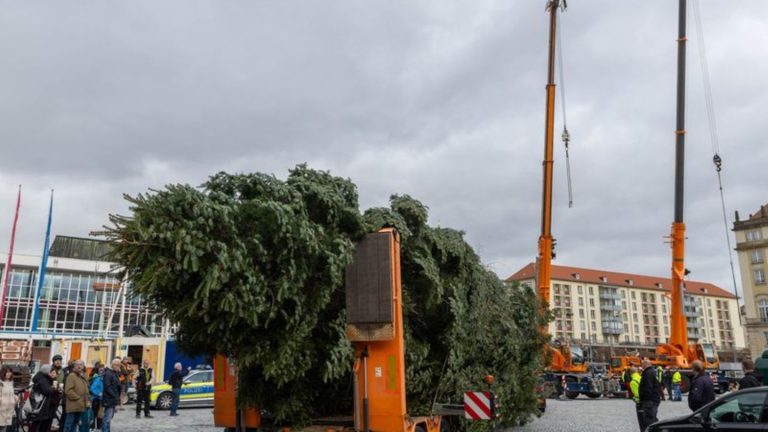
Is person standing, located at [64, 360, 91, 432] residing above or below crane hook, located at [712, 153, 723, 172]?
below

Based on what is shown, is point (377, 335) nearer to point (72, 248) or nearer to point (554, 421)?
point (554, 421)

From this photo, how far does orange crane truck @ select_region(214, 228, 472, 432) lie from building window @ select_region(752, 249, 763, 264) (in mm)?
92160

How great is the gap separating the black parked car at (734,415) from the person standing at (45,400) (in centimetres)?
1097

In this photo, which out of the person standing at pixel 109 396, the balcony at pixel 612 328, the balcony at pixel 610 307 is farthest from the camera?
the balcony at pixel 610 307

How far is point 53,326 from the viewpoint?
2345 inches

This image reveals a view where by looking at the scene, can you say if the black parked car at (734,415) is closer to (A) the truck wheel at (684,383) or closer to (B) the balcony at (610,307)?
(A) the truck wheel at (684,383)

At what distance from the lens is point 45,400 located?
39.1 feet

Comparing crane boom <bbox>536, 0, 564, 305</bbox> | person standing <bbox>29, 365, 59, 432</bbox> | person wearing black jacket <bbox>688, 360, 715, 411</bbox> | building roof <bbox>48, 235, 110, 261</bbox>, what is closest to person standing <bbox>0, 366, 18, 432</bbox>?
person standing <bbox>29, 365, 59, 432</bbox>

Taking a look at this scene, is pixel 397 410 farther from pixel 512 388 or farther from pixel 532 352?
pixel 532 352

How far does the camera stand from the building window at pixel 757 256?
86438mm

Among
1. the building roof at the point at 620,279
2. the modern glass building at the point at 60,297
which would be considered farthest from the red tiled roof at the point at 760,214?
the modern glass building at the point at 60,297

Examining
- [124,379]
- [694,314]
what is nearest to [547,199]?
[124,379]

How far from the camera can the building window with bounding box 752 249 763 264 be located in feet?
284

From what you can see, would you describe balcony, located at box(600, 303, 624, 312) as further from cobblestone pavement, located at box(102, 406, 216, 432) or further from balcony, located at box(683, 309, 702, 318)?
cobblestone pavement, located at box(102, 406, 216, 432)
